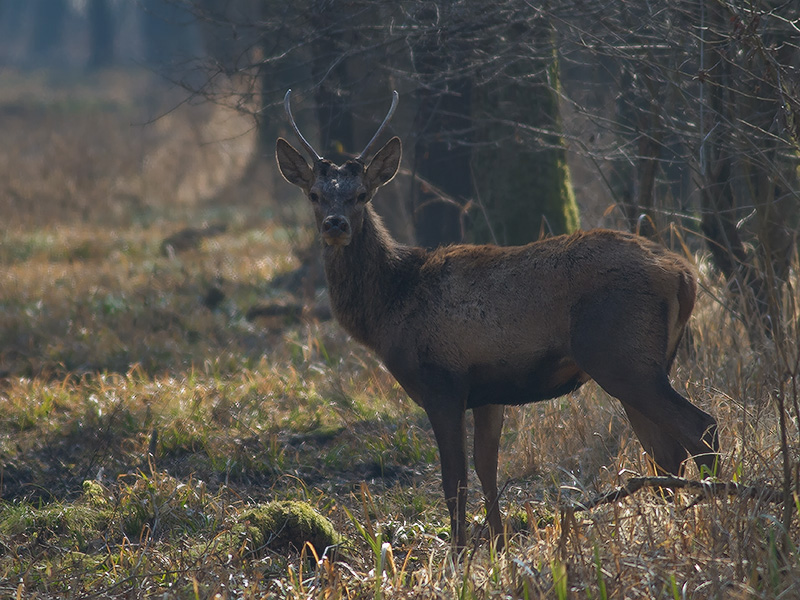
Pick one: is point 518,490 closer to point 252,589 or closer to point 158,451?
point 252,589

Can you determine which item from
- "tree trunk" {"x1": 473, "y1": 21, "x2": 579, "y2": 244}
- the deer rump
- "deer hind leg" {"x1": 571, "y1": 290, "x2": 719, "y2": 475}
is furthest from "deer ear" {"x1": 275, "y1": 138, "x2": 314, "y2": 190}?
"tree trunk" {"x1": 473, "y1": 21, "x2": 579, "y2": 244}

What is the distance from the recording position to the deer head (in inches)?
236

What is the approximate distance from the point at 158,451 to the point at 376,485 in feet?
5.49

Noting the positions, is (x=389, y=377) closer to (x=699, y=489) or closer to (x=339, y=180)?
(x=339, y=180)

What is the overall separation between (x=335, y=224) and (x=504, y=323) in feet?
4.02

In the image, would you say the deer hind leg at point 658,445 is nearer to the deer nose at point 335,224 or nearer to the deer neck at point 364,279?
the deer neck at point 364,279

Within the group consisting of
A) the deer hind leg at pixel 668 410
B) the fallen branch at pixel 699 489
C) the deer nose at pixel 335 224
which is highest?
the deer nose at pixel 335 224

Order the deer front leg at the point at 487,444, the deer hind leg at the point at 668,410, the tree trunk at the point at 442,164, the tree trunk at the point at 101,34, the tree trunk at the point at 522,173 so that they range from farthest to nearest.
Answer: the tree trunk at the point at 101,34 → the tree trunk at the point at 442,164 → the tree trunk at the point at 522,173 → the deer front leg at the point at 487,444 → the deer hind leg at the point at 668,410

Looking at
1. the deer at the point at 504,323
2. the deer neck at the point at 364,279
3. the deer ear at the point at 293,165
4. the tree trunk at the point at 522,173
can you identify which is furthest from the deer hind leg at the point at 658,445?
the tree trunk at the point at 522,173

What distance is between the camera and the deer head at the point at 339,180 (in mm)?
6004

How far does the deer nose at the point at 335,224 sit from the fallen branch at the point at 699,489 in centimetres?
221

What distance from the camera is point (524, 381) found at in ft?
18.3

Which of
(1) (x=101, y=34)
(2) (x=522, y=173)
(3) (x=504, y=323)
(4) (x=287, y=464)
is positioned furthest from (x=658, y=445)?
(1) (x=101, y=34)

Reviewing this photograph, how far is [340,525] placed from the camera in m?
5.72
